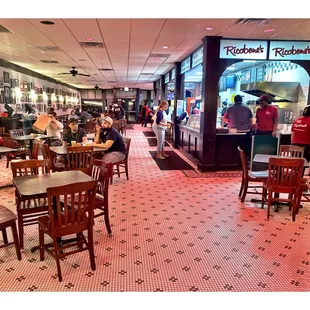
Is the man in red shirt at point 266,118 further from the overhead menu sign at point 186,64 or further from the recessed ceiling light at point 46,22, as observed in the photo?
the recessed ceiling light at point 46,22

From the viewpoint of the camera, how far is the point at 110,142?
5.39 metres

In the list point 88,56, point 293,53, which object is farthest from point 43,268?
point 88,56

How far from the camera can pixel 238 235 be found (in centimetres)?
371

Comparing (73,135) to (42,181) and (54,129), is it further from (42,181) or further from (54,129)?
(42,181)

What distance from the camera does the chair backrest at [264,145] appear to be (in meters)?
6.14

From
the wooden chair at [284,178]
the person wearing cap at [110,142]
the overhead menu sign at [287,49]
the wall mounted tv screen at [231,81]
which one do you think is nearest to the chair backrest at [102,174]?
the person wearing cap at [110,142]

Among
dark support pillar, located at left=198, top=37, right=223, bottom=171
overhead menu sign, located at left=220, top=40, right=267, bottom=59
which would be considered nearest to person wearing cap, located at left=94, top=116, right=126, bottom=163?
dark support pillar, located at left=198, top=37, right=223, bottom=171

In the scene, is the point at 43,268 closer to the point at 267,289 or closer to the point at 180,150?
the point at 267,289

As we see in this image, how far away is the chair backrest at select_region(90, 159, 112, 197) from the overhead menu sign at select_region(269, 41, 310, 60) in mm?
4969

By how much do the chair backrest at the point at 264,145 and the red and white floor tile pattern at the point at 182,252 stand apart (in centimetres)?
155

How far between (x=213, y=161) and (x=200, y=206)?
2.43 m

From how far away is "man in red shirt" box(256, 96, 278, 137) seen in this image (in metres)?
6.11

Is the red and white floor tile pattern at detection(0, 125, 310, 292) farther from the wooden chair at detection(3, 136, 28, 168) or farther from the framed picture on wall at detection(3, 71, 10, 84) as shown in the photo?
the framed picture on wall at detection(3, 71, 10, 84)

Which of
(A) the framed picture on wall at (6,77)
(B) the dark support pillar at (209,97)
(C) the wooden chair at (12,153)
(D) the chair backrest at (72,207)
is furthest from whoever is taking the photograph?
(A) the framed picture on wall at (6,77)
